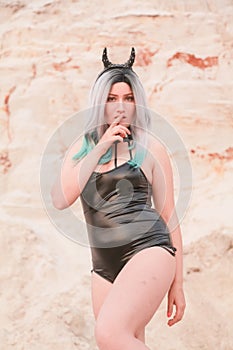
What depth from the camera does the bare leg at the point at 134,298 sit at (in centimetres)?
184

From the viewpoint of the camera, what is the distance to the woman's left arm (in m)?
2.21

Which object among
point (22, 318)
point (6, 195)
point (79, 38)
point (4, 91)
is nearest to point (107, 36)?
point (79, 38)

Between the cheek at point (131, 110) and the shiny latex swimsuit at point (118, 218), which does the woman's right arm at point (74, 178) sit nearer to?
the shiny latex swimsuit at point (118, 218)

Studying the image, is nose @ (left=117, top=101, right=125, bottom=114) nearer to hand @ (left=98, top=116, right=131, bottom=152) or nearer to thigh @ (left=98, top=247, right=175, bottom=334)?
hand @ (left=98, top=116, right=131, bottom=152)

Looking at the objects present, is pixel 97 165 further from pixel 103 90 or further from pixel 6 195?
pixel 6 195

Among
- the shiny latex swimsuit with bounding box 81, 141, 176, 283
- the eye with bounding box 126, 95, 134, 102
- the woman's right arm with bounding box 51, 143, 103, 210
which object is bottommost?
the shiny latex swimsuit with bounding box 81, 141, 176, 283

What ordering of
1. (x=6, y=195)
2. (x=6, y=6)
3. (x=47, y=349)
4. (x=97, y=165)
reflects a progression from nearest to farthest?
(x=97, y=165)
(x=47, y=349)
(x=6, y=195)
(x=6, y=6)

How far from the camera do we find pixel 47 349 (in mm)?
3770

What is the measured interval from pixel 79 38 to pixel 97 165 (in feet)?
15.3

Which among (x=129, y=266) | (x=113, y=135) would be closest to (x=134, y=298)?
(x=129, y=266)

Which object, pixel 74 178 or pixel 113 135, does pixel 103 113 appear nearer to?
pixel 113 135

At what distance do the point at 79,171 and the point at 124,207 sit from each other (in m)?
0.20

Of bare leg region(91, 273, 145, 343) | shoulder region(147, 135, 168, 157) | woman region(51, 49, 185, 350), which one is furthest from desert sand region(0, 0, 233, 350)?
shoulder region(147, 135, 168, 157)

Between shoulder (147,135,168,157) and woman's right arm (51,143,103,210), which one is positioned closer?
woman's right arm (51,143,103,210)
